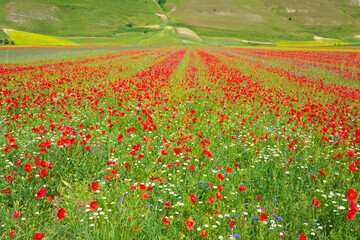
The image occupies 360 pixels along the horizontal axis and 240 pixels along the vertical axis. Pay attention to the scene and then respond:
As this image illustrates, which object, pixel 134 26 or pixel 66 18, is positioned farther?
pixel 134 26

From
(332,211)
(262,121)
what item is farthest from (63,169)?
(262,121)

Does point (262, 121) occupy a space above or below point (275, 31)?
below

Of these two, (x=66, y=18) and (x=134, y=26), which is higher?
(x=66, y=18)

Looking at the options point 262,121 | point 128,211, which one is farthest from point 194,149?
point 262,121

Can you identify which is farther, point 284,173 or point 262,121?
point 262,121

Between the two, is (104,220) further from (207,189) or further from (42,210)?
(207,189)

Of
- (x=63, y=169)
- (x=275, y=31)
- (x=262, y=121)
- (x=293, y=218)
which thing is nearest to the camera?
(x=293, y=218)

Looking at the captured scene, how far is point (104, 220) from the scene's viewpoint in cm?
274

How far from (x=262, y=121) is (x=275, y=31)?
202894 mm

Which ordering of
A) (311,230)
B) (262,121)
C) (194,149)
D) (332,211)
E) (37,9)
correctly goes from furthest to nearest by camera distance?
(37,9) → (262,121) → (194,149) → (332,211) → (311,230)

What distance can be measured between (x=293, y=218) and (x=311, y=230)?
248mm

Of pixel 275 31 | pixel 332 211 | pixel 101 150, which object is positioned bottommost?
pixel 332 211

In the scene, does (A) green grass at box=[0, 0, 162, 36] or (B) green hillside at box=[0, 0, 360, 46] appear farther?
(A) green grass at box=[0, 0, 162, 36]

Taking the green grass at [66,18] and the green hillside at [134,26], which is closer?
the green hillside at [134,26]
